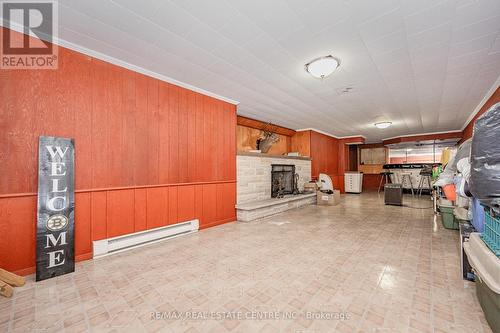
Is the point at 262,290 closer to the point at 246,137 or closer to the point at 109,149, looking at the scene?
the point at 109,149

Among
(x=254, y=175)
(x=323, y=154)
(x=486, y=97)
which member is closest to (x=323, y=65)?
(x=254, y=175)

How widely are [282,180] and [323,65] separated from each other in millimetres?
3905

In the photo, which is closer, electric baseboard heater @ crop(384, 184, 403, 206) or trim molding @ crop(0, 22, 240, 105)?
trim molding @ crop(0, 22, 240, 105)

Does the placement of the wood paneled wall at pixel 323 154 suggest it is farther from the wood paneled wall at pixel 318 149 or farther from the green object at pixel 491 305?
the green object at pixel 491 305

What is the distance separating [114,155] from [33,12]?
1.65m

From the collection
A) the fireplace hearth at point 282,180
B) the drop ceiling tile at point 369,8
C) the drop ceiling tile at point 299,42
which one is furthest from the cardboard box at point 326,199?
the drop ceiling tile at point 369,8

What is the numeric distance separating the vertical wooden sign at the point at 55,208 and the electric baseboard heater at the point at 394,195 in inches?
308

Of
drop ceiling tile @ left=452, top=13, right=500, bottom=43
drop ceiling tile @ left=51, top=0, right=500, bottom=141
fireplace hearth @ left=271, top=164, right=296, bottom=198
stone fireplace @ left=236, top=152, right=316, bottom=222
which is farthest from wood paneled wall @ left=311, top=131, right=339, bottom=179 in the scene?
drop ceiling tile @ left=452, top=13, right=500, bottom=43

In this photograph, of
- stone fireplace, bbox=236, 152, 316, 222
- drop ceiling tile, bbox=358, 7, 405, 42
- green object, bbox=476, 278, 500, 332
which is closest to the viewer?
green object, bbox=476, 278, 500, 332

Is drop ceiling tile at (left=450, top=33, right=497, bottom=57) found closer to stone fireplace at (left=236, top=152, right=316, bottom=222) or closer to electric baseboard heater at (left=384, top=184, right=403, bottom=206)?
stone fireplace at (left=236, top=152, right=316, bottom=222)

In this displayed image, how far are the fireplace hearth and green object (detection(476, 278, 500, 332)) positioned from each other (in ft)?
14.8

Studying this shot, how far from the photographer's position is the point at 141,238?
313 centimetres

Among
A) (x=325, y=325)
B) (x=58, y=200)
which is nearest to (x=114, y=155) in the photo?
(x=58, y=200)

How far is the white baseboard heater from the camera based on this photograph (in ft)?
9.11
